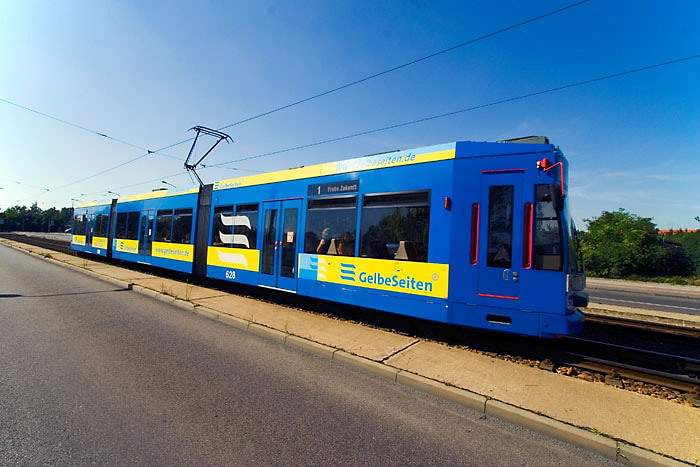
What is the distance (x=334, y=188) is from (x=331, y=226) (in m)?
0.83

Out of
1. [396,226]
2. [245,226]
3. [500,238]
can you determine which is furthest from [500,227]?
[245,226]

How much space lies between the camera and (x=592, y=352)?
19.7ft

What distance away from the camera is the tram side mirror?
15.9 feet

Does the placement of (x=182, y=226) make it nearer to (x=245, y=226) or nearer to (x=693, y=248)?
(x=245, y=226)

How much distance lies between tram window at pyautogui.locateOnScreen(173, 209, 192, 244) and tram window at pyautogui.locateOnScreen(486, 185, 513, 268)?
393 inches

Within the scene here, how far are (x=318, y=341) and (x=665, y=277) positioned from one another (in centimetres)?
2942

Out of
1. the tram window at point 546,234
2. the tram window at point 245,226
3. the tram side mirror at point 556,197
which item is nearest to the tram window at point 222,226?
the tram window at point 245,226

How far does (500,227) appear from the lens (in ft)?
17.7

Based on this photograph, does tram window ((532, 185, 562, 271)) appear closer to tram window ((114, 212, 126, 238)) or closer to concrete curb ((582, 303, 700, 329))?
concrete curb ((582, 303, 700, 329))

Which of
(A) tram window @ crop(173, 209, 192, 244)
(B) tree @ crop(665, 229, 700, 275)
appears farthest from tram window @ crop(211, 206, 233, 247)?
(B) tree @ crop(665, 229, 700, 275)

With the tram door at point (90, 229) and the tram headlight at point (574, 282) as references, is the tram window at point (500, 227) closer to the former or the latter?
the tram headlight at point (574, 282)

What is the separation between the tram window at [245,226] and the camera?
9492mm

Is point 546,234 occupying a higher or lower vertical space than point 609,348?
higher

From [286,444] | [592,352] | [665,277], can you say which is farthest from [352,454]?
[665,277]
